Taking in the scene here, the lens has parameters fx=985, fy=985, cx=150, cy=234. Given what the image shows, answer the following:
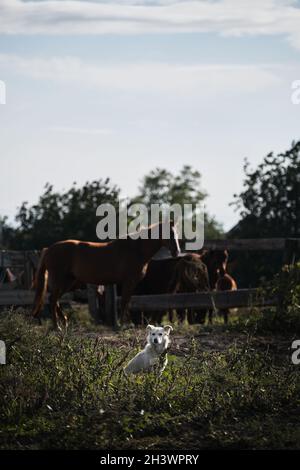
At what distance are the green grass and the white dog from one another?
20cm

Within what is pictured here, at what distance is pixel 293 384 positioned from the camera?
936cm

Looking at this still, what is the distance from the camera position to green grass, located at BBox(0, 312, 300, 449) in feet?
A: 25.4

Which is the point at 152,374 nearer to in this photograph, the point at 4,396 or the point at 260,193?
the point at 4,396

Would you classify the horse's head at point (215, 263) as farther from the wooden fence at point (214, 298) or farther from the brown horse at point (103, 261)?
the brown horse at point (103, 261)

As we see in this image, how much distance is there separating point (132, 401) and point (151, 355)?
1.38 metres

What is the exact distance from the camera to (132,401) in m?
8.46

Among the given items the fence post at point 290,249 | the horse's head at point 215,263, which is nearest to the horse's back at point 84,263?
the fence post at point 290,249

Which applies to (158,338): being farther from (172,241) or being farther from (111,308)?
(111,308)

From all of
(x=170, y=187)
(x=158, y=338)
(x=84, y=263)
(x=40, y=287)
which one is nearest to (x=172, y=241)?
(x=84, y=263)

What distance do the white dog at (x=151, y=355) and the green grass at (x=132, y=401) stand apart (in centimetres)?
20

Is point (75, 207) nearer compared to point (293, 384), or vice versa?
point (293, 384)

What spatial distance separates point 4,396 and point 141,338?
3.76 m
